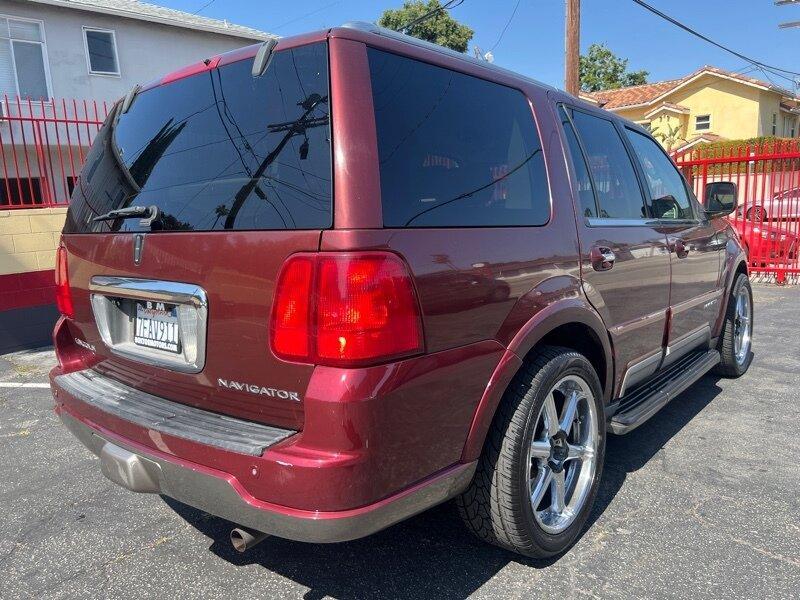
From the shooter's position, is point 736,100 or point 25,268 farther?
point 736,100

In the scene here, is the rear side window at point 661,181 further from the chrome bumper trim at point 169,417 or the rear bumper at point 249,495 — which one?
the chrome bumper trim at point 169,417

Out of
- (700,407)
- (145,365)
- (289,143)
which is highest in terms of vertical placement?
(289,143)

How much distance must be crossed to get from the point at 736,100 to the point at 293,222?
117 feet

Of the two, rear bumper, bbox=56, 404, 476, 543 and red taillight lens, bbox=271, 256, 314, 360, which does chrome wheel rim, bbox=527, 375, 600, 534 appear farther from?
red taillight lens, bbox=271, 256, 314, 360

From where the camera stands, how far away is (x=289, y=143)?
1930 mm

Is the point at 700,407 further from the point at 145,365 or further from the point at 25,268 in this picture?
the point at 25,268

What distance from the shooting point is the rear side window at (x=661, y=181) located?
369cm

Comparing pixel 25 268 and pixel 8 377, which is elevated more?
pixel 25 268

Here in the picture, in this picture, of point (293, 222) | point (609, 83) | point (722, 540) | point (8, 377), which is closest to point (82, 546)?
point (293, 222)

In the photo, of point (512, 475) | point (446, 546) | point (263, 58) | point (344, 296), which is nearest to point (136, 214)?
point (263, 58)

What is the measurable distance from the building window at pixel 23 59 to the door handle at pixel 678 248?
1486 centimetres

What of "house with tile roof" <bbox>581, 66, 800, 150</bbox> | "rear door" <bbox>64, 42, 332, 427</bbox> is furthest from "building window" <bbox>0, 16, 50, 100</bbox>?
"house with tile roof" <bbox>581, 66, 800, 150</bbox>

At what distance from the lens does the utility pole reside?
10.8 metres

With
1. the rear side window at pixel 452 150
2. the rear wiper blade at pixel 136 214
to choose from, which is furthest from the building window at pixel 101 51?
the rear side window at pixel 452 150
